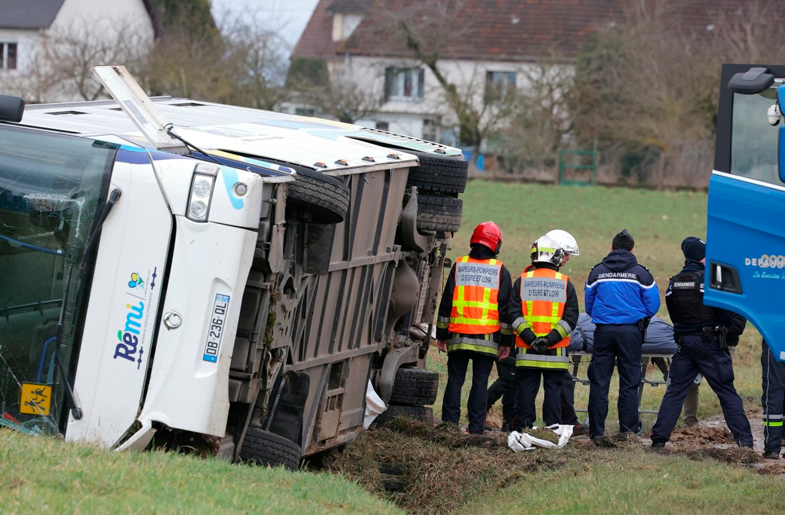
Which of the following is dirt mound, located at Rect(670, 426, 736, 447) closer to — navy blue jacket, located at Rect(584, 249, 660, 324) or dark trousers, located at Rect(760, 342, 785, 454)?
dark trousers, located at Rect(760, 342, 785, 454)

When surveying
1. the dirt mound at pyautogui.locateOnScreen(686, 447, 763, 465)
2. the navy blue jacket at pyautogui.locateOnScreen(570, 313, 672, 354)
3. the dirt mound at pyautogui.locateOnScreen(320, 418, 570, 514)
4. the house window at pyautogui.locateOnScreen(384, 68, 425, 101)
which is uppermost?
the house window at pyautogui.locateOnScreen(384, 68, 425, 101)

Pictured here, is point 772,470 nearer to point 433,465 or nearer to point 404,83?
point 433,465

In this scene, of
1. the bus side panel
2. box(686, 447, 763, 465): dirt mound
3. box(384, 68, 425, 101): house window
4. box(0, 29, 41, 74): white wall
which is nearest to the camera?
the bus side panel

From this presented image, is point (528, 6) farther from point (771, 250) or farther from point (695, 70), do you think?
point (771, 250)

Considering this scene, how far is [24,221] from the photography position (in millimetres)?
6227

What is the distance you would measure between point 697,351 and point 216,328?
4598 millimetres

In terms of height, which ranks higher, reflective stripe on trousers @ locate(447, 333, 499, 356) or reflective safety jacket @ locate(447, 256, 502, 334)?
reflective safety jacket @ locate(447, 256, 502, 334)

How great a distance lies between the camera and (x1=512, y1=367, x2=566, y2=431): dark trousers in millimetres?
9734

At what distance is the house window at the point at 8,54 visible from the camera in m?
53.3

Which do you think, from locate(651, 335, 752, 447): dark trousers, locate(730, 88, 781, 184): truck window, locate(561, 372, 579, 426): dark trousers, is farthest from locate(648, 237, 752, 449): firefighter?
locate(730, 88, 781, 184): truck window

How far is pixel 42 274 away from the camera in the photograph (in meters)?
6.23

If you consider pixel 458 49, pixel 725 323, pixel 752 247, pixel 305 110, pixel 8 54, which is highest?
pixel 458 49

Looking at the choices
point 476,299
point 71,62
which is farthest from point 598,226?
point 71,62

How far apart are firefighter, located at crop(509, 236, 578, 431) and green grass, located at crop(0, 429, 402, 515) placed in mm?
3528
